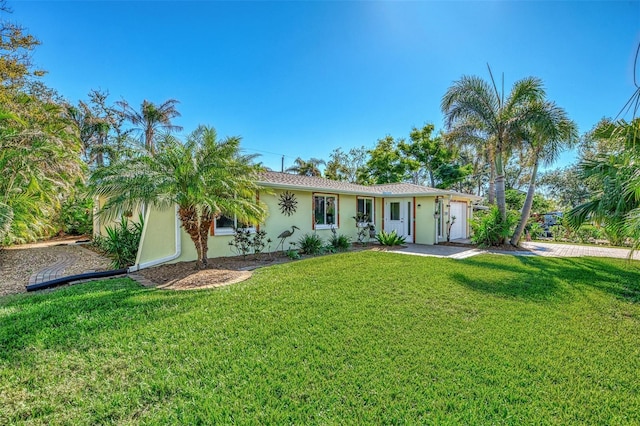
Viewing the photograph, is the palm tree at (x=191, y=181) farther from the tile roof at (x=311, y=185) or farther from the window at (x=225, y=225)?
the tile roof at (x=311, y=185)

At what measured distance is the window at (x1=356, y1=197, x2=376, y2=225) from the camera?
1447 cm

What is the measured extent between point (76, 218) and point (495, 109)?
22881 millimetres

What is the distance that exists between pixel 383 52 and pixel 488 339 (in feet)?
36.5

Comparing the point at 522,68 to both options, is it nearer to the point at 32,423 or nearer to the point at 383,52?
the point at 383,52

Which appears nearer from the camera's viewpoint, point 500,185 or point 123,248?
point 123,248

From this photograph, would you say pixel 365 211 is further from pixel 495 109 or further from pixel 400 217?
pixel 495 109

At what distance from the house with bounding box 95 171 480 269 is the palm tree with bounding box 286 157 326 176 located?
1612cm

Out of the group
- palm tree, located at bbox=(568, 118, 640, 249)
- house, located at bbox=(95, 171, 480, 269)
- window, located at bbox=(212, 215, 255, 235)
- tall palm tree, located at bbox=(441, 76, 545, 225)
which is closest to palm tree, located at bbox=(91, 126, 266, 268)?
house, located at bbox=(95, 171, 480, 269)

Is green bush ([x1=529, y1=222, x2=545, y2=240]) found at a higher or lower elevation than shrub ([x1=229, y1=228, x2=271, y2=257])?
higher

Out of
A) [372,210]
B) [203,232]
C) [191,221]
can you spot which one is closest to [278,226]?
[203,232]

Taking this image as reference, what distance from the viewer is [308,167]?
101 feet

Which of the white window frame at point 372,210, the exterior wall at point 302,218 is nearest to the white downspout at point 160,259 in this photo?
the exterior wall at point 302,218

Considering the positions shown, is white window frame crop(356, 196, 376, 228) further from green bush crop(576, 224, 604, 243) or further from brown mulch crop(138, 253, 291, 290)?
green bush crop(576, 224, 604, 243)

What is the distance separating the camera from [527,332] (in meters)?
4.20
